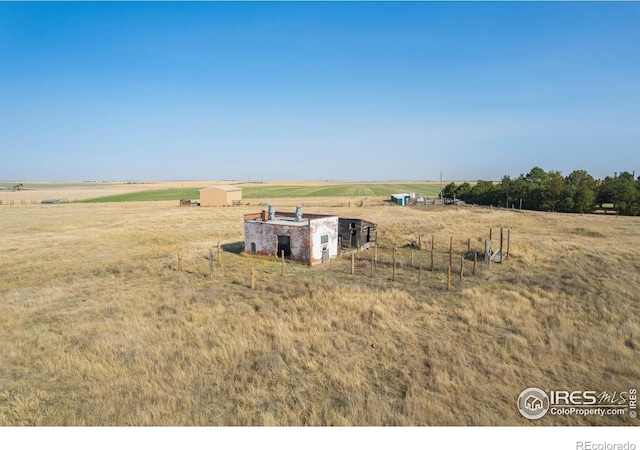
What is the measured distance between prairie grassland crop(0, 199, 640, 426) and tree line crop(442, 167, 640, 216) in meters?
35.3

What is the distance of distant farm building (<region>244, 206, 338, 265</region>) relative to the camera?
2408cm

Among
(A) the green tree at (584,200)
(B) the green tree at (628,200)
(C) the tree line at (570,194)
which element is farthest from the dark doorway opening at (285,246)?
(B) the green tree at (628,200)

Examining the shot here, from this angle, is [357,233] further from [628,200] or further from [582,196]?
[628,200]

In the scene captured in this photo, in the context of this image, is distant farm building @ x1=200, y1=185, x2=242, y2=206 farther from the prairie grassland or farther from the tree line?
the tree line

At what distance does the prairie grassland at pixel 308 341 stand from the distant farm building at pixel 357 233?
609 cm

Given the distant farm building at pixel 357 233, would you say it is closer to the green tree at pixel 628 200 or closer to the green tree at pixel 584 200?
the green tree at pixel 584 200

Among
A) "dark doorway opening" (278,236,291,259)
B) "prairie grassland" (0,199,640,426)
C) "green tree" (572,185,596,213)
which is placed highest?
"green tree" (572,185,596,213)

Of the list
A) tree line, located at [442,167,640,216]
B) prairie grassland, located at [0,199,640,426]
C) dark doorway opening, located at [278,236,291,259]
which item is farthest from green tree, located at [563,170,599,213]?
dark doorway opening, located at [278,236,291,259]

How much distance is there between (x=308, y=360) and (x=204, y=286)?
10.2 metres

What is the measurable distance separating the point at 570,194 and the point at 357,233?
43941 mm

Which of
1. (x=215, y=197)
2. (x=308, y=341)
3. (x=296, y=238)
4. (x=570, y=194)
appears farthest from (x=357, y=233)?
(x=215, y=197)

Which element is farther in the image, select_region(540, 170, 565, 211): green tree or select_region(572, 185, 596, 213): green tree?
select_region(540, 170, 565, 211): green tree

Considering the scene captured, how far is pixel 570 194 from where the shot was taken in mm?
54375
